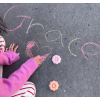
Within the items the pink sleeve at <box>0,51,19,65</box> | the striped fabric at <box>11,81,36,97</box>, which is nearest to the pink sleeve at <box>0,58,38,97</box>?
the striped fabric at <box>11,81,36,97</box>

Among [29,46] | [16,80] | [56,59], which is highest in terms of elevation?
[29,46]

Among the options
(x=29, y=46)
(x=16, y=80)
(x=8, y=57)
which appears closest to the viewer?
(x=16, y=80)

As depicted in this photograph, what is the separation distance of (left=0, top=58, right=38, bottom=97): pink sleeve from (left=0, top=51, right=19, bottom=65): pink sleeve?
0.19 metres

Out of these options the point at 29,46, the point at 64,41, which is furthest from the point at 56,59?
the point at 29,46

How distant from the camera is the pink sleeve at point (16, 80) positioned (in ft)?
3.16

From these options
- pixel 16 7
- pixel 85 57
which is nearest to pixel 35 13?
pixel 16 7

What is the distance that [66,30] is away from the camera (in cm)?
132

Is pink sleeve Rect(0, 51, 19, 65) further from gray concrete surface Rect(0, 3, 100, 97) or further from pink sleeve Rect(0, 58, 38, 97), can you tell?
pink sleeve Rect(0, 58, 38, 97)

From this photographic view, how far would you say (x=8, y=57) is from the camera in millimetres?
1213

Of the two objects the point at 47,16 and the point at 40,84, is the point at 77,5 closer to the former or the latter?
the point at 47,16

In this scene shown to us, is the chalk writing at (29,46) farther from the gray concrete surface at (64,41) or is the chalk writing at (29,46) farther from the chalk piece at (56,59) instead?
the chalk piece at (56,59)

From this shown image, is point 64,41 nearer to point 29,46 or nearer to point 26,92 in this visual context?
point 29,46

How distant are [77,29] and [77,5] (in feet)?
1.10

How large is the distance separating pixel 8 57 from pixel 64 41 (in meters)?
0.73
